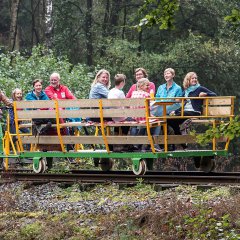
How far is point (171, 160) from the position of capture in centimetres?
2172

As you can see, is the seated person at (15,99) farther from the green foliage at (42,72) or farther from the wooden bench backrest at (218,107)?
the green foliage at (42,72)

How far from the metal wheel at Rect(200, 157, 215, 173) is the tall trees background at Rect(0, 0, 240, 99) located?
20.0 meters

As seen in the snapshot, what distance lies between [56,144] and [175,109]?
2.50 meters

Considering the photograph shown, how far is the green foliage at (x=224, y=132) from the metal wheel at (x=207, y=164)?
6.33 meters

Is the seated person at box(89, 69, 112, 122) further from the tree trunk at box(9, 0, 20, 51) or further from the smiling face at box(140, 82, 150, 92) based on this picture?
the tree trunk at box(9, 0, 20, 51)

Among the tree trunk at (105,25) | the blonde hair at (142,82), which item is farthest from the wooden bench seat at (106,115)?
the tree trunk at (105,25)

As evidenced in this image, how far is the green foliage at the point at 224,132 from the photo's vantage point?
30.6ft

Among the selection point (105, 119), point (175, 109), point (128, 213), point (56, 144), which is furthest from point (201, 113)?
point (128, 213)

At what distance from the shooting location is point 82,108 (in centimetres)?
1575

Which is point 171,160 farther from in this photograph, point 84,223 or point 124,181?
point 84,223

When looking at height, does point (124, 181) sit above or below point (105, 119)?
below

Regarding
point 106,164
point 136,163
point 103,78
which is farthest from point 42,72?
point 136,163

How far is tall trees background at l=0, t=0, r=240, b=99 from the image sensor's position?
1615 inches

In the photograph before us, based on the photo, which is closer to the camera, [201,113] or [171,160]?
[201,113]
